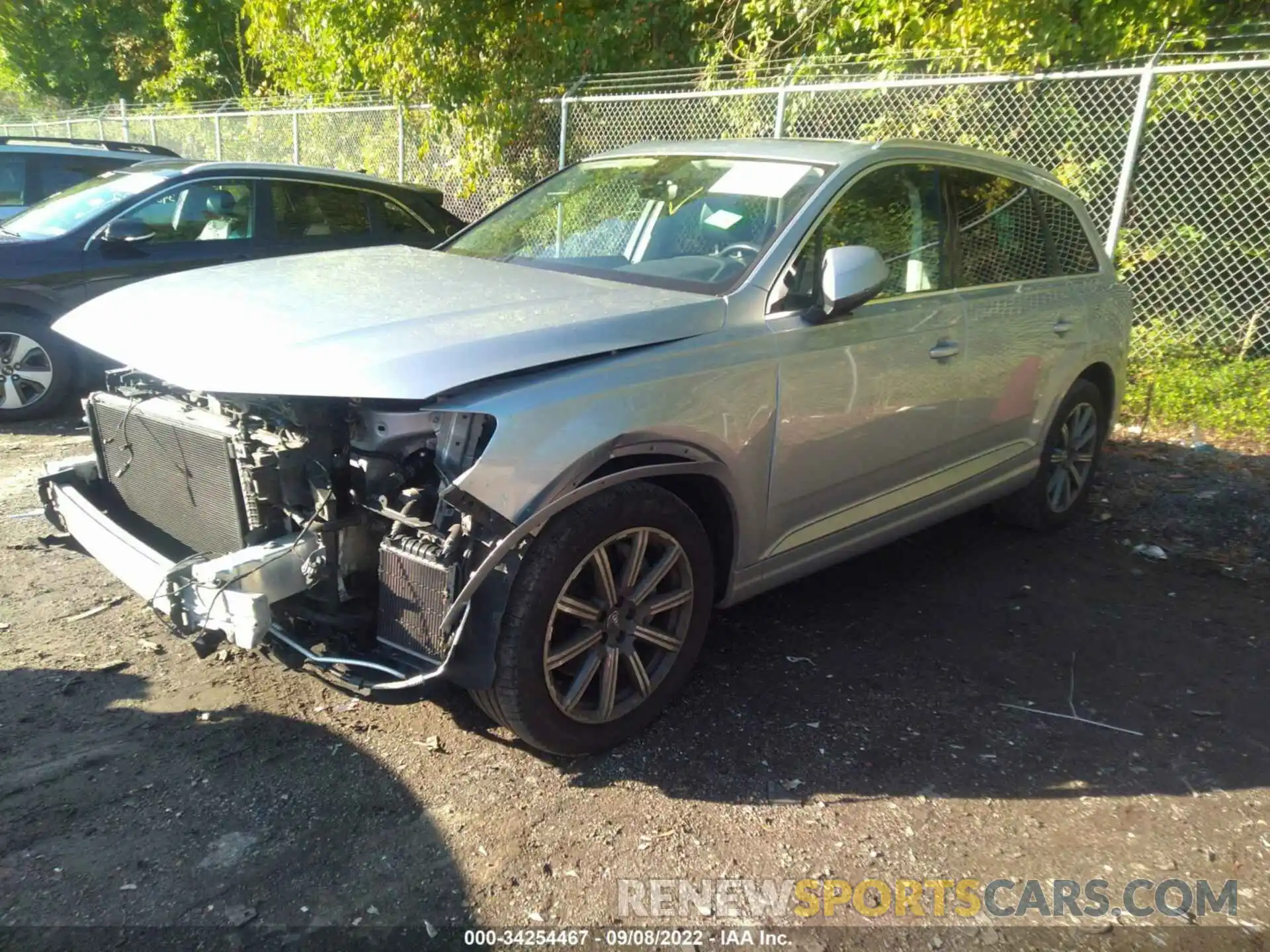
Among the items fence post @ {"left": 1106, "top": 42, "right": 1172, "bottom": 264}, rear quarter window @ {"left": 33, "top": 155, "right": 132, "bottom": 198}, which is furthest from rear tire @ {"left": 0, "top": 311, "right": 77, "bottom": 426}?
fence post @ {"left": 1106, "top": 42, "right": 1172, "bottom": 264}

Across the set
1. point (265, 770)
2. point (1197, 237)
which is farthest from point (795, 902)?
point (1197, 237)

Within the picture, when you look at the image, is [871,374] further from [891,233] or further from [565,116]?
[565,116]

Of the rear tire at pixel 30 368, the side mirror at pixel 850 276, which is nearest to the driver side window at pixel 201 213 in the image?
the rear tire at pixel 30 368

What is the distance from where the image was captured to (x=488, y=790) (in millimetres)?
2973

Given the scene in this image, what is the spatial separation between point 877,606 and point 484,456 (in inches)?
95.5

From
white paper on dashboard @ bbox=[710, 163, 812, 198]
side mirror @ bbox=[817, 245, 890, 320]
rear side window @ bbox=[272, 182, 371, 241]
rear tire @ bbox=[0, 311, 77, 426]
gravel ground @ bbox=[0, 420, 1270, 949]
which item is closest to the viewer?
gravel ground @ bbox=[0, 420, 1270, 949]

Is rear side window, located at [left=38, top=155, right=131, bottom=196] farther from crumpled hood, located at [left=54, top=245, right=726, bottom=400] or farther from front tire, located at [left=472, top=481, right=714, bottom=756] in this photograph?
front tire, located at [left=472, top=481, right=714, bottom=756]

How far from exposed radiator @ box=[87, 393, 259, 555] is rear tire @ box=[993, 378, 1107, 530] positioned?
3863 millimetres

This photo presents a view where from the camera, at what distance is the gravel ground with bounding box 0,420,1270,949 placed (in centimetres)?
255

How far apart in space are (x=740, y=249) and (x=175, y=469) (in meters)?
2.07

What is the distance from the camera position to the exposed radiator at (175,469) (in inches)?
116

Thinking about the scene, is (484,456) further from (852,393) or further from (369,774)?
(852,393)

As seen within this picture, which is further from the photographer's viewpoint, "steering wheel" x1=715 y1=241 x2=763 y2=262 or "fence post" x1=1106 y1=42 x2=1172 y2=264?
"fence post" x1=1106 y1=42 x2=1172 y2=264

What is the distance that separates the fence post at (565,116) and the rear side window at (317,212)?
8.66ft
